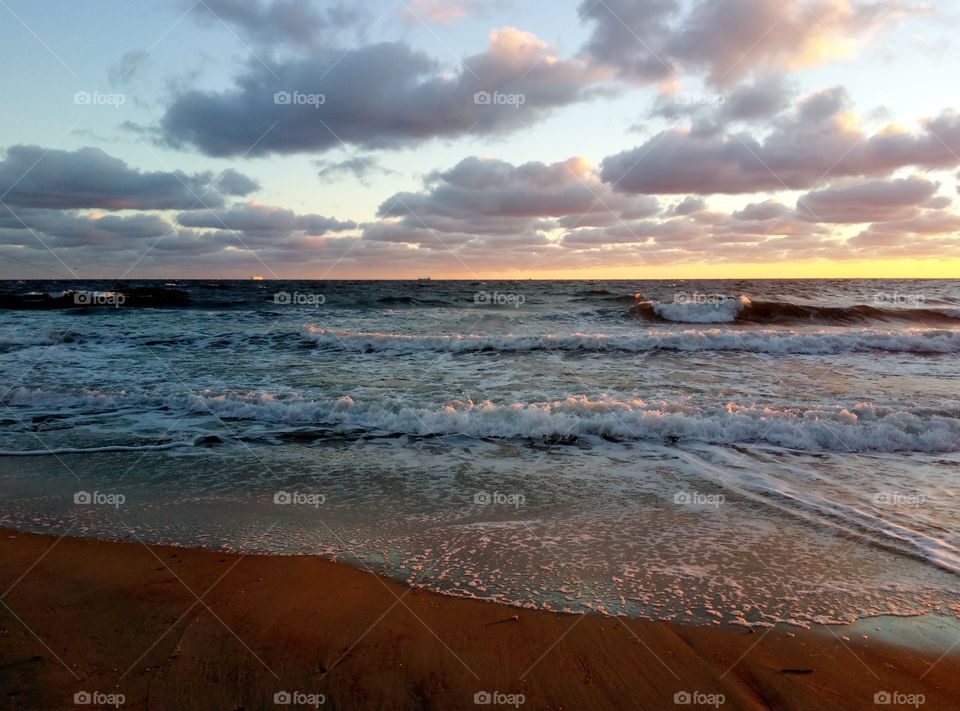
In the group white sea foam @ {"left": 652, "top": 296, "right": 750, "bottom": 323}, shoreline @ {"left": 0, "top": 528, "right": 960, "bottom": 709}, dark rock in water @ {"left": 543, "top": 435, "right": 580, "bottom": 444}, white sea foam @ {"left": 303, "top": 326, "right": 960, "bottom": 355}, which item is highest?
white sea foam @ {"left": 652, "top": 296, "right": 750, "bottom": 323}

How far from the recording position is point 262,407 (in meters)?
9.05

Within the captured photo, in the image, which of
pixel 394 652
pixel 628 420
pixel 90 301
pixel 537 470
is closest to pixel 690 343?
pixel 628 420

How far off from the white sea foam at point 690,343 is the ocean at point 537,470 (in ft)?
5.15

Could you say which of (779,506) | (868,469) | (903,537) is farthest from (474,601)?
(868,469)

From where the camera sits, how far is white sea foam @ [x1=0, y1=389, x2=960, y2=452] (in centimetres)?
732

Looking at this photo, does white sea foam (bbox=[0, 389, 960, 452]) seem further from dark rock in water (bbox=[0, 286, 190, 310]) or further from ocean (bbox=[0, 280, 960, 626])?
dark rock in water (bbox=[0, 286, 190, 310])

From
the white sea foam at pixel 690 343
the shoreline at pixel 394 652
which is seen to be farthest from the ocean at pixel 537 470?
the white sea foam at pixel 690 343

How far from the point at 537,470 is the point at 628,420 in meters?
2.25

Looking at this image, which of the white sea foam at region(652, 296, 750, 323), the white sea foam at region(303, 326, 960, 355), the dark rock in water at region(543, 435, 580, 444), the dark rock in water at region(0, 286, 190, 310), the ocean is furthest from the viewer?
the dark rock in water at region(0, 286, 190, 310)

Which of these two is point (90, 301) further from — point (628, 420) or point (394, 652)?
point (394, 652)

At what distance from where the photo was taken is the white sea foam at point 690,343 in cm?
1678

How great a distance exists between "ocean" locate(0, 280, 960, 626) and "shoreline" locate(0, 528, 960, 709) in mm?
242

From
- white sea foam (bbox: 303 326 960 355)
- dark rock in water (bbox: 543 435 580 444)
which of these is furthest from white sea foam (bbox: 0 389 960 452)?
white sea foam (bbox: 303 326 960 355)

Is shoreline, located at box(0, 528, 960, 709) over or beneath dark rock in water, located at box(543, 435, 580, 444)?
beneath
